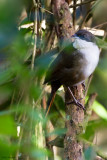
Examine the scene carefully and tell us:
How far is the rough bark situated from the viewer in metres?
1.62

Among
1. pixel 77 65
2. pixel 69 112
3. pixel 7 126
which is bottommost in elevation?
pixel 69 112

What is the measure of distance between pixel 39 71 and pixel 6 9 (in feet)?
0.63

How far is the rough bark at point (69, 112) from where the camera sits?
162 centimetres

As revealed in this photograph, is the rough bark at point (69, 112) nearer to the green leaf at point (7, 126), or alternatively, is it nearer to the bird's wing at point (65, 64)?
the bird's wing at point (65, 64)

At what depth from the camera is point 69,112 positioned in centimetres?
193

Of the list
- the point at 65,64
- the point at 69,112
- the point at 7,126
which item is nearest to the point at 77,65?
the point at 65,64

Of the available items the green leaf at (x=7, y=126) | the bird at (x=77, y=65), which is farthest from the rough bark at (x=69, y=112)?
the green leaf at (x=7, y=126)

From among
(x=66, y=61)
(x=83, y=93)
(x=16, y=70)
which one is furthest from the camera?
(x=83, y=93)

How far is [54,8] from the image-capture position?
7.29ft

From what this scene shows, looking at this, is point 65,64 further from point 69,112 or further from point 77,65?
point 69,112

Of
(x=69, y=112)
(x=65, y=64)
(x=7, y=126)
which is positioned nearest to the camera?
(x=7, y=126)

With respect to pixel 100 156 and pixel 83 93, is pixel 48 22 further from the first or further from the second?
pixel 100 156

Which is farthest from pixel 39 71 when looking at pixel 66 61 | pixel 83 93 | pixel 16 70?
pixel 83 93

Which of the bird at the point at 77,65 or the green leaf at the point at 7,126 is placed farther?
the bird at the point at 77,65
